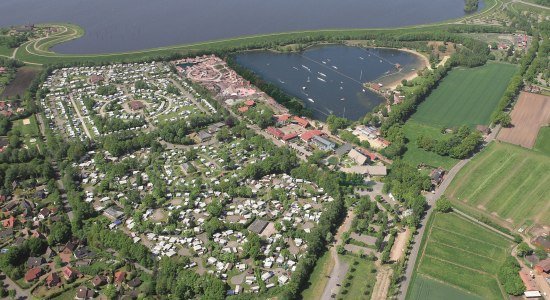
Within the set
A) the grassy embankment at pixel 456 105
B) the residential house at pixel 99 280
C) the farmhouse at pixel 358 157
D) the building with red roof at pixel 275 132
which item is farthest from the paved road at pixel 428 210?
the residential house at pixel 99 280

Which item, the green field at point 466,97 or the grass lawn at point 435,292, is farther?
the green field at point 466,97

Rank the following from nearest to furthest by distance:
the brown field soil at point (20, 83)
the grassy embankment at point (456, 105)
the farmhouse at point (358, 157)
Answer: the farmhouse at point (358, 157), the grassy embankment at point (456, 105), the brown field soil at point (20, 83)

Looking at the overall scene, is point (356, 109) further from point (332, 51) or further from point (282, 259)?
point (282, 259)

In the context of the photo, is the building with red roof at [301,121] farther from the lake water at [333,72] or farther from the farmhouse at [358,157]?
the farmhouse at [358,157]

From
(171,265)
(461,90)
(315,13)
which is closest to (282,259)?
(171,265)

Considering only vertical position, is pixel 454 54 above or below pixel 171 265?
above

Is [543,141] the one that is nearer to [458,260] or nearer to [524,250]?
[524,250]

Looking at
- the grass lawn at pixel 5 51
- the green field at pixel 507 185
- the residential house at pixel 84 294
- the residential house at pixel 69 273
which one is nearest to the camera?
the residential house at pixel 84 294
